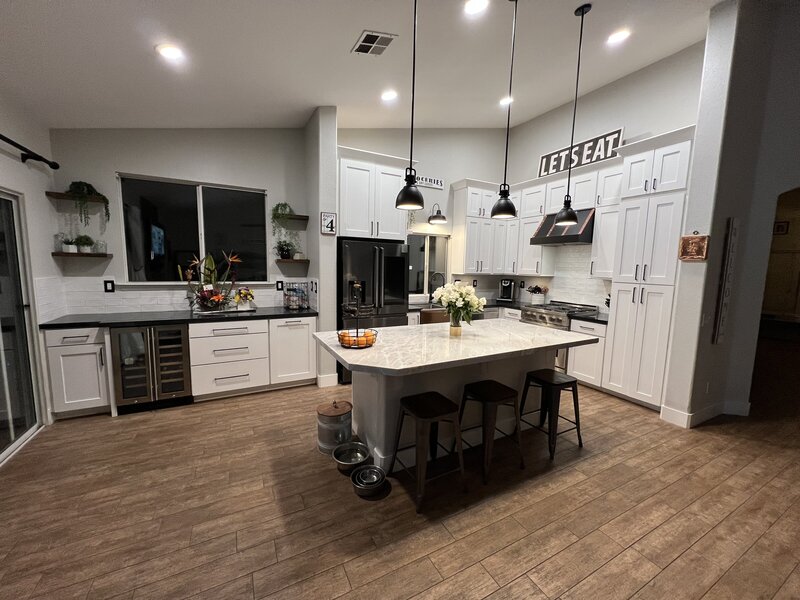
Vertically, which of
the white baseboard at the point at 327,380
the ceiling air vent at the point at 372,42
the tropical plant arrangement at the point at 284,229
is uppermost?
the ceiling air vent at the point at 372,42

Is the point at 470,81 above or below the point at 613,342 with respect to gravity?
above

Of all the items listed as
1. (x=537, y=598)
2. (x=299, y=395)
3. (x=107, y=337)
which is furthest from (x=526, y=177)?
(x=107, y=337)

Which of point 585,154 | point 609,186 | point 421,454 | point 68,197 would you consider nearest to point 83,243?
point 68,197

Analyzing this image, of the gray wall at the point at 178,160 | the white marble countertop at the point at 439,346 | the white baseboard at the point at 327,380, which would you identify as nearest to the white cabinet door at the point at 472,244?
the white marble countertop at the point at 439,346

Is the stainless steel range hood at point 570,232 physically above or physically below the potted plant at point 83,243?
above

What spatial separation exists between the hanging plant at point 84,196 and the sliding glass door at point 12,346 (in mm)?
548

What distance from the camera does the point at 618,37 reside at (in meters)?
3.10

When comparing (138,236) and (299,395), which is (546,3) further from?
(138,236)

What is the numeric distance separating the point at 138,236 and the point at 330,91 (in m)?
2.59

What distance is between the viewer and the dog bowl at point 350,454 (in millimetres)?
2352

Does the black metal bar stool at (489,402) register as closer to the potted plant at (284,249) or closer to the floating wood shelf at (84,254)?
the potted plant at (284,249)

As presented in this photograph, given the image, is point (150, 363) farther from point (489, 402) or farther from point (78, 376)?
point (489, 402)

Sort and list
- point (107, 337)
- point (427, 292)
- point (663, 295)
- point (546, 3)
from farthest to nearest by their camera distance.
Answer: point (427, 292) → point (663, 295) → point (107, 337) → point (546, 3)

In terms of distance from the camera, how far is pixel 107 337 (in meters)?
3.08
